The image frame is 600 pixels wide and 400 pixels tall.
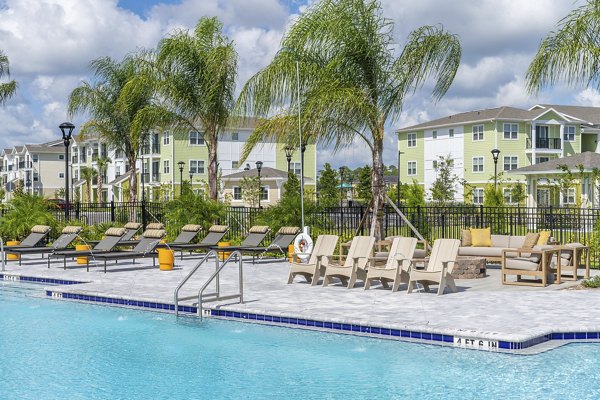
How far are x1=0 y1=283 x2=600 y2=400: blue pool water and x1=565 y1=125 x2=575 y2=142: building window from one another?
58.0m

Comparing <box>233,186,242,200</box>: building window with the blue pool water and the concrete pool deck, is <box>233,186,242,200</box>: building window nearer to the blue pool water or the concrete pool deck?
the concrete pool deck

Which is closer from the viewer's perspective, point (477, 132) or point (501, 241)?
point (501, 241)

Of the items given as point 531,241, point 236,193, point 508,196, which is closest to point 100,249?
point 531,241

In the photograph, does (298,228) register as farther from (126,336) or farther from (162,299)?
(126,336)

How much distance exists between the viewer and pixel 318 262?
540 inches

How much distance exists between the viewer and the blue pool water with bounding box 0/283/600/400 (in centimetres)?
744

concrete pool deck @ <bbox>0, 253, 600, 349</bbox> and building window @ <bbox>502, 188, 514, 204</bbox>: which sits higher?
building window @ <bbox>502, 188, 514, 204</bbox>

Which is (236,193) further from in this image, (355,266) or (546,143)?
(355,266)

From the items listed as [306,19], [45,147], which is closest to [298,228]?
[306,19]

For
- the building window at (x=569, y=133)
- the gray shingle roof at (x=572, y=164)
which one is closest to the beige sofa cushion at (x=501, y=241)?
the gray shingle roof at (x=572, y=164)

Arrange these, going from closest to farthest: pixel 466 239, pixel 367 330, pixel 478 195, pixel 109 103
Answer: pixel 367 330 → pixel 466 239 → pixel 109 103 → pixel 478 195

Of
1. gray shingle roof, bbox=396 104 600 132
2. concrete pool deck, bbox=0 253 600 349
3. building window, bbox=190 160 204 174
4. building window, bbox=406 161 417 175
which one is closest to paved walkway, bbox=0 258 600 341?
concrete pool deck, bbox=0 253 600 349

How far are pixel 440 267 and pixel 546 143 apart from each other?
52948 mm

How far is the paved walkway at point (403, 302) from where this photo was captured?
9.50 meters
